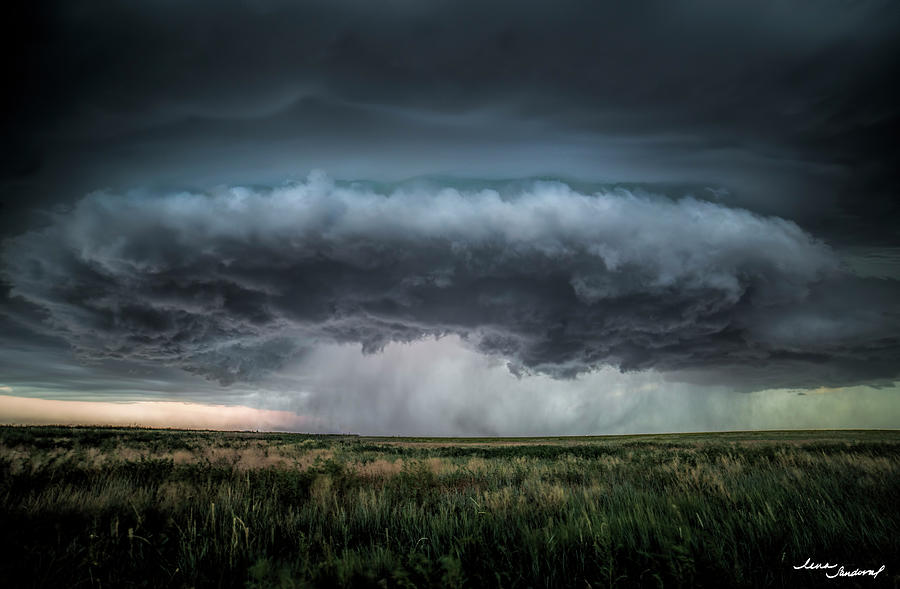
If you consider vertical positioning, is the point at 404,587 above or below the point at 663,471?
above

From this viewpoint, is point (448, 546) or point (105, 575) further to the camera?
point (448, 546)

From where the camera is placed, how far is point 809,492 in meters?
8.09

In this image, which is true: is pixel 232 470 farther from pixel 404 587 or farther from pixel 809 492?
pixel 809 492

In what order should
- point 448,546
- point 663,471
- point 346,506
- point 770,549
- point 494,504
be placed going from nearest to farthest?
point 770,549 → point 448,546 → point 494,504 → point 346,506 → point 663,471

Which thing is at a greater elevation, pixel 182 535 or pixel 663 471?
pixel 182 535

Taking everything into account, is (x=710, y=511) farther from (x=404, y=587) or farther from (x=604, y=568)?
(x=404, y=587)

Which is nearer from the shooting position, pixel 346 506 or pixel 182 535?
pixel 182 535

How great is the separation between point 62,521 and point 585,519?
25.9 ft

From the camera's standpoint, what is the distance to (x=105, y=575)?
468 cm

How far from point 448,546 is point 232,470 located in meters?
9.55

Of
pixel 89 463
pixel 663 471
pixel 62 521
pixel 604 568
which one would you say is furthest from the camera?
pixel 663 471

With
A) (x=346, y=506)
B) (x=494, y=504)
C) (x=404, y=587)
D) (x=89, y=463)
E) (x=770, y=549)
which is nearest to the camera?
(x=404, y=587)

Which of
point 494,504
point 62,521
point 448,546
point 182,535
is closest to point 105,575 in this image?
point 182,535

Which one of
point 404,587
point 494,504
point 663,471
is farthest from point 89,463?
point 663,471
